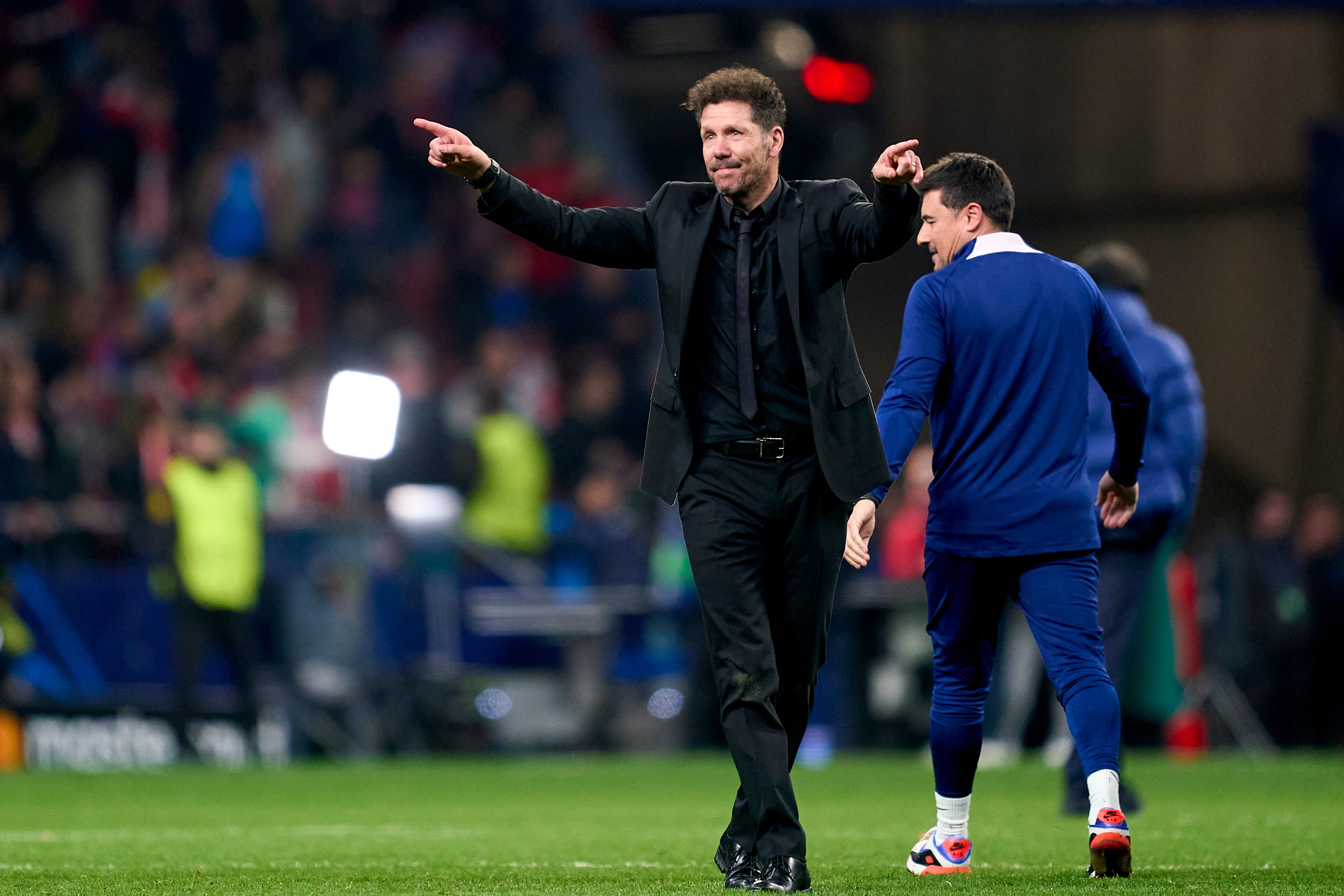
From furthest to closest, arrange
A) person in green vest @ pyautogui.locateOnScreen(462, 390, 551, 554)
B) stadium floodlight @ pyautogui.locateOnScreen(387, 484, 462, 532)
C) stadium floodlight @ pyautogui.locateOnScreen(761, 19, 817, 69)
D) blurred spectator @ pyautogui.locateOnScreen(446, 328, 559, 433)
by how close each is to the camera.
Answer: stadium floodlight @ pyautogui.locateOnScreen(761, 19, 817, 69) → blurred spectator @ pyautogui.locateOnScreen(446, 328, 559, 433) → person in green vest @ pyautogui.locateOnScreen(462, 390, 551, 554) → stadium floodlight @ pyautogui.locateOnScreen(387, 484, 462, 532)

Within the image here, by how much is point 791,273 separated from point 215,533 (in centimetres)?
838

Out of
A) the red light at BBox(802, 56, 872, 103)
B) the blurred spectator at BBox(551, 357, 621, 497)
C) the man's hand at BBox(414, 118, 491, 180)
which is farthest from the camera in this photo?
the red light at BBox(802, 56, 872, 103)

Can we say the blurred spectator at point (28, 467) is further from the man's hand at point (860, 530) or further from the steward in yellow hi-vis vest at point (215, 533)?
the man's hand at point (860, 530)

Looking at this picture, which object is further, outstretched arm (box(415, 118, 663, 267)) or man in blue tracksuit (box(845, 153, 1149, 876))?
man in blue tracksuit (box(845, 153, 1149, 876))

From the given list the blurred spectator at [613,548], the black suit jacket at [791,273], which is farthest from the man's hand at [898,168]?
the blurred spectator at [613,548]

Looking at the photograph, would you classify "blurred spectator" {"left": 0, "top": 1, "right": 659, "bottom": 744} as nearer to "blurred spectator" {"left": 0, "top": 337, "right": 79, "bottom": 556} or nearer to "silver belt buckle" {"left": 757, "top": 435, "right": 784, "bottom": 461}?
"blurred spectator" {"left": 0, "top": 337, "right": 79, "bottom": 556}

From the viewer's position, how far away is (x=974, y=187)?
552cm

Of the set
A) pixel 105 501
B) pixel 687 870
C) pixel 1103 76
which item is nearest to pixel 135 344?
pixel 105 501

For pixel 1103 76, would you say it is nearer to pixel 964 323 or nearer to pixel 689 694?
pixel 689 694

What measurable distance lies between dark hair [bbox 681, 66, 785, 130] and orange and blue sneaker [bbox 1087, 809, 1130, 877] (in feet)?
6.77

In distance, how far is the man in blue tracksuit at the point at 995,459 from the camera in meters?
5.26

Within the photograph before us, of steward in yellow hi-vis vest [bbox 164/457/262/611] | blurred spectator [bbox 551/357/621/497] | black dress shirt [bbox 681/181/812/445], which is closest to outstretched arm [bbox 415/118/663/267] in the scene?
black dress shirt [bbox 681/181/812/445]

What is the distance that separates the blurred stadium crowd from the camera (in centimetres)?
1295

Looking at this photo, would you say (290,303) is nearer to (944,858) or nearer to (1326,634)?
(1326,634)
